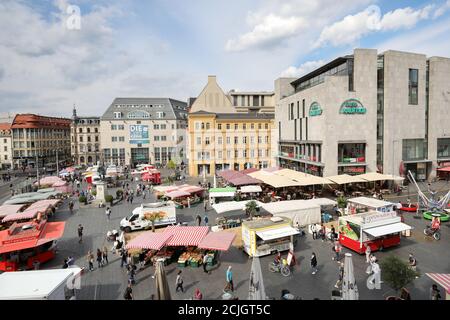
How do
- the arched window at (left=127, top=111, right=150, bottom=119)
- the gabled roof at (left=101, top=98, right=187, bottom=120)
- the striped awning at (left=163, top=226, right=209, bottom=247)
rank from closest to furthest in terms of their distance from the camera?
1. the striped awning at (left=163, top=226, right=209, bottom=247)
2. the gabled roof at (left=101, top=98, right=187, bottom=120)
3. the arched window at (left=127, top=111, right=150, bottom=119)

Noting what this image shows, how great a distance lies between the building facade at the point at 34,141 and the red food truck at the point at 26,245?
215ft

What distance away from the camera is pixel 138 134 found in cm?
7881

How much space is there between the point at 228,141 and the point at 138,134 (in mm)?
31484

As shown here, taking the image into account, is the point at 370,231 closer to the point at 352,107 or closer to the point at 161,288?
the point at 161,288

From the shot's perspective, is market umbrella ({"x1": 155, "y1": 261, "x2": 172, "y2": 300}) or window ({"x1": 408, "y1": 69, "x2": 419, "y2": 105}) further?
window ({"x1": 408, "y1": 69, "x2": 419, "y2": 105})

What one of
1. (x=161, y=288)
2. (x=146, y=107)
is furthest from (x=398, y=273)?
(x=146, y=107)

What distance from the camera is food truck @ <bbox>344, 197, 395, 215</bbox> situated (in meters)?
22.8

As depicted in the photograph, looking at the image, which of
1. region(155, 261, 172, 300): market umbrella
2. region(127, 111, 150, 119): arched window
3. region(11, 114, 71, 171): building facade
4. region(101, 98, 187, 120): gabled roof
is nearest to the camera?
region(155, 261, 172, 300): market umbrella

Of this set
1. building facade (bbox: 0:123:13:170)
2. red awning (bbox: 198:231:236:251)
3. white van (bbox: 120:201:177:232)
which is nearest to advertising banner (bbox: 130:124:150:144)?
building facade (bbox: 0:123:13:170)

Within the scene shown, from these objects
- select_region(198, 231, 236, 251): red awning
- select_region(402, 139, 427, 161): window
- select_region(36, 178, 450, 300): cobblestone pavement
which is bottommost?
select_region(36, 178, 450, 300): cobblestone pavement

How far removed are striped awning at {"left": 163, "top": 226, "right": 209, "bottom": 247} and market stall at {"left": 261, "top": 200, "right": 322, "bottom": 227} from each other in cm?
692

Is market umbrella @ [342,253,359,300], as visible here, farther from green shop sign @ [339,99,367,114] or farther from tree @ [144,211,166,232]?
green shop sign @ [339,99,367,114]

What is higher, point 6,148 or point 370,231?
point 6,148
